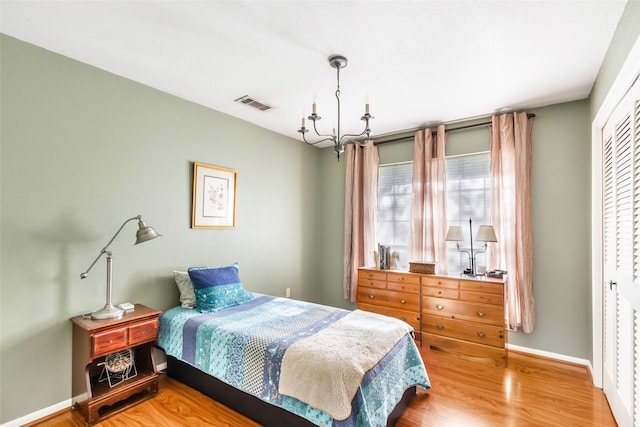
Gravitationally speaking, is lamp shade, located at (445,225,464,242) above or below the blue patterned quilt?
above

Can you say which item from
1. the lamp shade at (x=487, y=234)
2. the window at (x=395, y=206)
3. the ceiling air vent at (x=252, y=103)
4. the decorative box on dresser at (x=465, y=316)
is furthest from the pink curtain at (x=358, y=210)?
the ceiling air vent at (x=252, y=103)

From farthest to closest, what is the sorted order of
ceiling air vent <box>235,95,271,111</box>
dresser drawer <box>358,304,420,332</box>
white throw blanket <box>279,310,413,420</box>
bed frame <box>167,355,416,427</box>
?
1. dresser drawer <box>358,304,420,332</box>
2. ceiling air vent <box>235,95,271,111</box>
3. bed frame <box>167,355,416,427</box>
4. white throw blanket <box>279,310,413,420</box>

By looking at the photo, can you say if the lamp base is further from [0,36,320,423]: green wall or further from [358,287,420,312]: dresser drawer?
[358,287,420,312]: dresser drawer

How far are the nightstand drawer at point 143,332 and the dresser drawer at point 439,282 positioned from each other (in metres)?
2.69

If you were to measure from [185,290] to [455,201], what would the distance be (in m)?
3.14

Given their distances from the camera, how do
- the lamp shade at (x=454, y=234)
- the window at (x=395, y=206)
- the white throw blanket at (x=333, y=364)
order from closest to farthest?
the white throw blanket at (x=333, y=364)
the lamp shade at (x=454, y=234)
the window at (x=395, y=206)

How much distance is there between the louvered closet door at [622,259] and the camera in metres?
1.75

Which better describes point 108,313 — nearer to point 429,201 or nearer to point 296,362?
point 296,362

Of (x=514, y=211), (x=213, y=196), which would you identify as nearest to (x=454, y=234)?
(x=514, y=211)

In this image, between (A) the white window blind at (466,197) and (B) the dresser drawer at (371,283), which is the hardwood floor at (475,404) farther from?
(A) the white window blind at (466,197)

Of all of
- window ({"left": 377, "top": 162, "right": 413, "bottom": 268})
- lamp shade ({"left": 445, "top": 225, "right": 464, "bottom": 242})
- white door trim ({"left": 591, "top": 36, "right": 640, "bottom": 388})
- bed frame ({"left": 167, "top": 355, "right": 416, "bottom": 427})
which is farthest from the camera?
window ({"left": 377, "top": 162, "right": 413, "bottom": 268})

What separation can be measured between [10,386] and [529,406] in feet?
12.1

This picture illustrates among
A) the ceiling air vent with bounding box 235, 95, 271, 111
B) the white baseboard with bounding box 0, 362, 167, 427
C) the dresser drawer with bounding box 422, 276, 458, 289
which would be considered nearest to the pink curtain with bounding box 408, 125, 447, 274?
the dresser drawer with bounding box 422, 276, 458, 289

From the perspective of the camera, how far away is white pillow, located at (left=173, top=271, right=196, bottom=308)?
2866 millimetres
